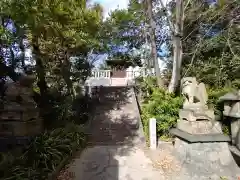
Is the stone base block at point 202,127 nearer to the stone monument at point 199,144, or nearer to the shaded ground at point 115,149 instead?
the stone monument at point 199,144

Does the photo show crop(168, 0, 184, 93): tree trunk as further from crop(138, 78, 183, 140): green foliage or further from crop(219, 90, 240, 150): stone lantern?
crop(219, 90, 240, 150): stone lantern

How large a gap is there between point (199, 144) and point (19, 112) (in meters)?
4.73

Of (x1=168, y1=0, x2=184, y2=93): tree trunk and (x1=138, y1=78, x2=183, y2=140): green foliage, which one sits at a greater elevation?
(x1=168, y1=0, x2=184, y2=93): tree trunk

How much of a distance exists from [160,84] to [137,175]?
570cm

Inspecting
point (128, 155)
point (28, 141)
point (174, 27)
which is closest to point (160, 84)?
point (174, 27)

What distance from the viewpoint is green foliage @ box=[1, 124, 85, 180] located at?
4.52 m

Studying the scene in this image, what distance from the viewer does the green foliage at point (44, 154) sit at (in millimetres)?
4523

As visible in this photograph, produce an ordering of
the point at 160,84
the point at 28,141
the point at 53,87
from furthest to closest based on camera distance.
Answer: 1. the point at 53,87
2. the point at 160,84
3. the point at 28,141

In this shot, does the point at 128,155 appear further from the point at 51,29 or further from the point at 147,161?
the point at 51,29

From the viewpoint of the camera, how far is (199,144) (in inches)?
229

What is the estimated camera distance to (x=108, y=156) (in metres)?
6.46

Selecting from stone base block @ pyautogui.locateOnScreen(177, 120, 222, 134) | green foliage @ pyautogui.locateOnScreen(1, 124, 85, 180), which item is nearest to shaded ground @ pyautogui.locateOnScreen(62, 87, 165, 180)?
green foliage @ pyautogui.locateOnScreen(1, 124, 85, 180)

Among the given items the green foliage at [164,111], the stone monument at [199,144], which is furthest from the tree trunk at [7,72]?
the stone monument at [199,144]

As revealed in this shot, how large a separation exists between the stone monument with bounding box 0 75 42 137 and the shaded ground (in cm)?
165
